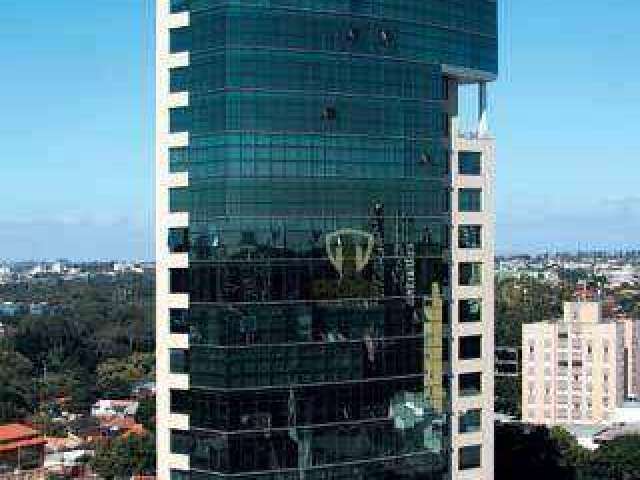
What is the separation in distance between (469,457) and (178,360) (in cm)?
982

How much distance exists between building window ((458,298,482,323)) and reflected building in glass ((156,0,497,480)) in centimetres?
113

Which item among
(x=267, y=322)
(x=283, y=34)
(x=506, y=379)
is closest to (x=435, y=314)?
(x=267, y=322)

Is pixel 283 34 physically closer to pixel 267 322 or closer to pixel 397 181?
pixel 397 181

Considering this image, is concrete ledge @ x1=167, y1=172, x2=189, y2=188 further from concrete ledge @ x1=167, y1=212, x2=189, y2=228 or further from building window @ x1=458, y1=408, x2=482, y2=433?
building window @ x1=458, y1=408, x2=482, y2=433

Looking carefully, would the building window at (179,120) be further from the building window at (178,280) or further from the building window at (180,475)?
the building window at (180,475)

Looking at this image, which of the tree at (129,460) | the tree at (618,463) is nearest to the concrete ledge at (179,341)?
the tree at (129,460)

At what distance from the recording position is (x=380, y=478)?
29.1 m

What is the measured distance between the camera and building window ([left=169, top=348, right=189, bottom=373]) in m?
27.3

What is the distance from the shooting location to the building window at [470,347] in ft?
105

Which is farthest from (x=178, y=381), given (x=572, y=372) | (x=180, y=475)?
(x=572, y=372)

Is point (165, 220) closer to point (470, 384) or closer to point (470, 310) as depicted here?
point (470, 310)

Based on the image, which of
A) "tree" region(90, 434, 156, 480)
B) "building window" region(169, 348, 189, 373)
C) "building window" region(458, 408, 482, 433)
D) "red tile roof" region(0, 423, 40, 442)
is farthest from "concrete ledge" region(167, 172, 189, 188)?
"red tile roof" region(0, 423, 40, 442)

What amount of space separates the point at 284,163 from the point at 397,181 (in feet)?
12.7

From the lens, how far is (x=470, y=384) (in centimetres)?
3231
